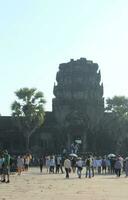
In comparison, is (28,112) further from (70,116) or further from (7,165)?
(7,165)

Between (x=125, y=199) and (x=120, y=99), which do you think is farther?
(x=120, y=99)

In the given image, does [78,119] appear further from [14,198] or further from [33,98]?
[14,198]

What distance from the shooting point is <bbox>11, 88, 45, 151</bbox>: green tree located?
Result: 69438mm

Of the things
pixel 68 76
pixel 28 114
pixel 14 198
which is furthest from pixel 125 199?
pixel 68 76

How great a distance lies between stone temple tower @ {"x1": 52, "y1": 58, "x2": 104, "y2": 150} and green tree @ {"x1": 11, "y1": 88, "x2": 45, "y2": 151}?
293 inches

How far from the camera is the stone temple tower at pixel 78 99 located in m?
76.4

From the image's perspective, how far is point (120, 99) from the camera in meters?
76.5

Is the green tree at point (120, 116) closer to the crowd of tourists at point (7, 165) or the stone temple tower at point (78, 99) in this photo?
the stone temple tower at point (78, 99)

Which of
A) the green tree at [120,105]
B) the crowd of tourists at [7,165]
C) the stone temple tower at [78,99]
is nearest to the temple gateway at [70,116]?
the stone temple tower at [78,99]

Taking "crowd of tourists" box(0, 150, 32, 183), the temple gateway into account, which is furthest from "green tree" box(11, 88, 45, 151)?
"crowd of tourists" box(0, 150, 32, 183)

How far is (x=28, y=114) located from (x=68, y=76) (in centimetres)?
1252

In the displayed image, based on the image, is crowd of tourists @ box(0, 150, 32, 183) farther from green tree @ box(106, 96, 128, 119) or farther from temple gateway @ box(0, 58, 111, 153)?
green tree @ box(106, 96, 128, 119)

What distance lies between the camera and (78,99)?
78438mm

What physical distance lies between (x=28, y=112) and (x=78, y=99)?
11.1 meters
